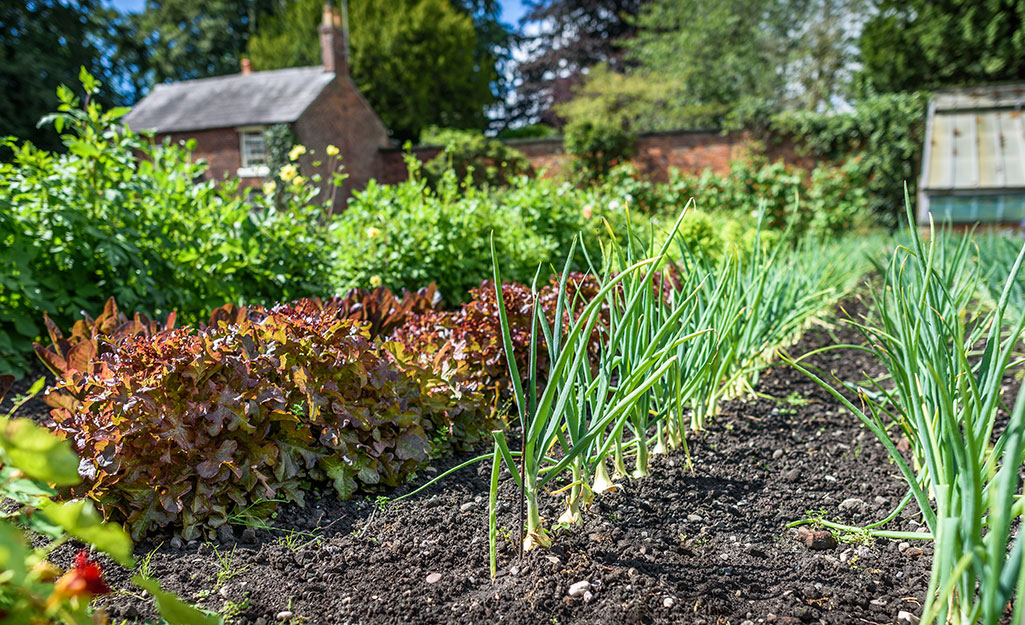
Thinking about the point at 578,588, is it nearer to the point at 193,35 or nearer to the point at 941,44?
the point at 941,44

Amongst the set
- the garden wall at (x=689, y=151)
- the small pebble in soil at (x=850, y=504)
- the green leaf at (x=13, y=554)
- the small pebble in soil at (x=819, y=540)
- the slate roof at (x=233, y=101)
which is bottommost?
the small pebble in soil at (x=850, y=504)

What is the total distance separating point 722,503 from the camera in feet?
5.93

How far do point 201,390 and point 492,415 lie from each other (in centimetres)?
104

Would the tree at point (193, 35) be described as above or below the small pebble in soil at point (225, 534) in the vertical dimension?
above

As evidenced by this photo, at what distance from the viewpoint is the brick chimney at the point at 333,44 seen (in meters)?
18.1

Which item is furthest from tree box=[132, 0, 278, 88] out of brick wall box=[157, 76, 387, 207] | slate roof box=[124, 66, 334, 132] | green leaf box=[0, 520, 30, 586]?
green leaf box=[0, 520, 30, 586]

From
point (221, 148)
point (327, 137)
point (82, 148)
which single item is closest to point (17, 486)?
point (82, 148)

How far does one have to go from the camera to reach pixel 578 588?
1368 millimetres

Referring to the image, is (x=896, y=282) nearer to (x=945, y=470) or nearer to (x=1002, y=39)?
(x=945, y=470)

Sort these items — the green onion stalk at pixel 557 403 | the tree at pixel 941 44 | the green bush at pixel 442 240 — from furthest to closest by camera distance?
the tree at pixel 941 44 → the green bush at pixel 442 240 → the green onion stalk at pixel 557 403

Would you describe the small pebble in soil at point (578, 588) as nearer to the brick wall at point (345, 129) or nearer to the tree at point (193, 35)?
the brick wall at point (345, 129)

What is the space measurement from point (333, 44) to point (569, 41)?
12058mm

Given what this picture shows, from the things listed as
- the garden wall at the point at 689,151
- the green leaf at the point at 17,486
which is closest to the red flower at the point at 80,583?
the green leaf at the point at 17,486

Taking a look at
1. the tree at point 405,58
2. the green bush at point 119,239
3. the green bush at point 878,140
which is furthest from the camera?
the tree at point 405,58
